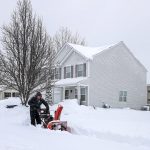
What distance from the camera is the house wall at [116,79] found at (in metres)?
35.9

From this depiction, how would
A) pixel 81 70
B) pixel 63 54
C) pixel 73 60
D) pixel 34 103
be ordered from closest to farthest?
pixel 34 103, pixel 81 70, pixel 73 60, pixel 63 54

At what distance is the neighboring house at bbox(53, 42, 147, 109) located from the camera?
1404 inches

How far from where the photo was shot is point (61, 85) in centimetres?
3719

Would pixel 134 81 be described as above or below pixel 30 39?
below

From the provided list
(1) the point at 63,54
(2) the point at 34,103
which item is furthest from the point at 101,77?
(2) the point at 34,103

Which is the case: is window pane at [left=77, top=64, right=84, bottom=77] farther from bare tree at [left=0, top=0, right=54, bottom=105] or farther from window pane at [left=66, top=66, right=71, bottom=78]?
bare tree at [left=0, top=0, right=54, bottom=105]

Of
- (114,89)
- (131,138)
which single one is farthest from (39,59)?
(131,138)

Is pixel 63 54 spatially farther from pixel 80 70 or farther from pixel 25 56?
pixel 25 56

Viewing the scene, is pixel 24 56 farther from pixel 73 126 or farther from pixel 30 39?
pixel 73 126

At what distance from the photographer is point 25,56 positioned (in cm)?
2675

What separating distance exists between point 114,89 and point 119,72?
79.7 inches

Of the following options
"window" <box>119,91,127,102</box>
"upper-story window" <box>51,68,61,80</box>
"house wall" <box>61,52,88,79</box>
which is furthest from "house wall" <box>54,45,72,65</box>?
"window" <box>119,91,127,102</box>

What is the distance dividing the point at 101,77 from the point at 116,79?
6.77 feet

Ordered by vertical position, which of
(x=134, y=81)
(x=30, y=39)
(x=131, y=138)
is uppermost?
(x=30, y=39)
